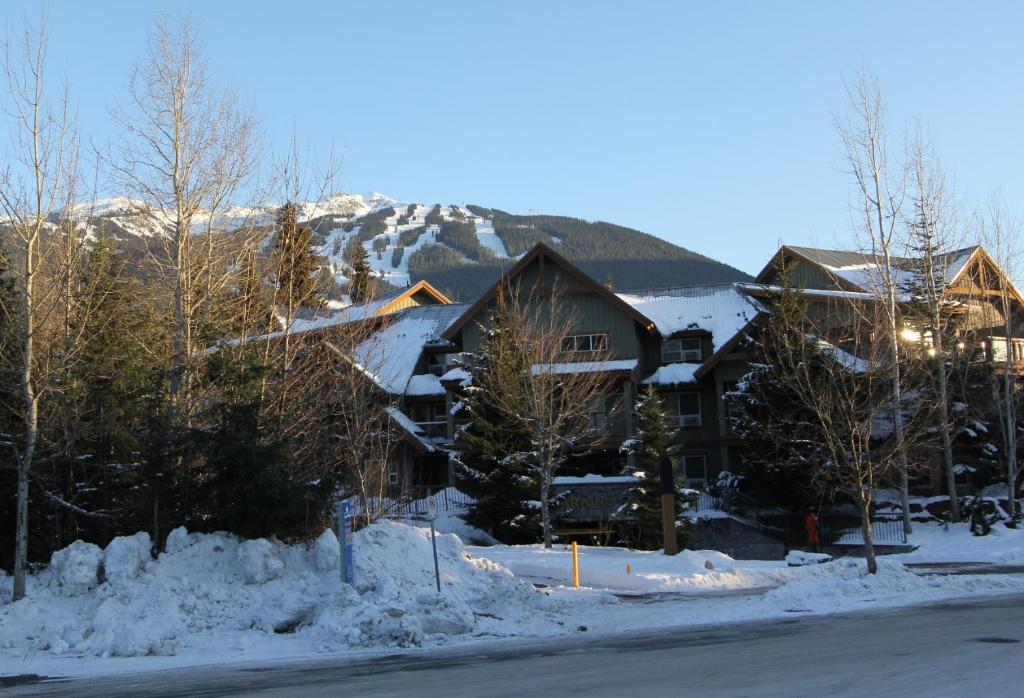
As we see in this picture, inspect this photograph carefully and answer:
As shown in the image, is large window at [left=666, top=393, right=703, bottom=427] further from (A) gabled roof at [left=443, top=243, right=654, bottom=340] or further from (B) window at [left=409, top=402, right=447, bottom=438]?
(B) window at [left=409, top=402, right=447, bottom=438]

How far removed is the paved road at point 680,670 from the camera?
9.81 metres

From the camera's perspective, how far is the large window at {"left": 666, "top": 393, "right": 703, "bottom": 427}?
41.8m

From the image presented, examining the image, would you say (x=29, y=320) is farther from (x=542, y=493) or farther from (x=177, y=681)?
(x=542, y=493)

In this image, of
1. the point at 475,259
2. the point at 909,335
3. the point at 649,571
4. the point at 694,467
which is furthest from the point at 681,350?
the point at 475,259

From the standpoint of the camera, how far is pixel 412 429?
4194 centimetres

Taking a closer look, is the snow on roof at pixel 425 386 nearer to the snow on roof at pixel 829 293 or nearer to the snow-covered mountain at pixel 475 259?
the snow-covered mountain at pixel 475 259

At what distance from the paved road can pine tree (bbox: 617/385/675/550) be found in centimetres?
1720

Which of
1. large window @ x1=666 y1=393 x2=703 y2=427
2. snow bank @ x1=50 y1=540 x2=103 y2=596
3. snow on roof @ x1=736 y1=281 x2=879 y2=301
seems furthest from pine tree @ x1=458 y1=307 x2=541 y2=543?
snow bank @ x1=50 y1=540 x2=103 y2=596

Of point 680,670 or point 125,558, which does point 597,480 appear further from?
point 680,670

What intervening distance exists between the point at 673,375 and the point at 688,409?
2058mm

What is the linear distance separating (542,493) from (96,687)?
19728 mm

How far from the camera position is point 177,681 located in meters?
11.4

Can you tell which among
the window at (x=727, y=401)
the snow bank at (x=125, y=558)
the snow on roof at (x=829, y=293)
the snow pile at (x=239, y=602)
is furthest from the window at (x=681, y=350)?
the snow bank at (x=125, y=558)

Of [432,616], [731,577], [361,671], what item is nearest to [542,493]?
[731,577]
